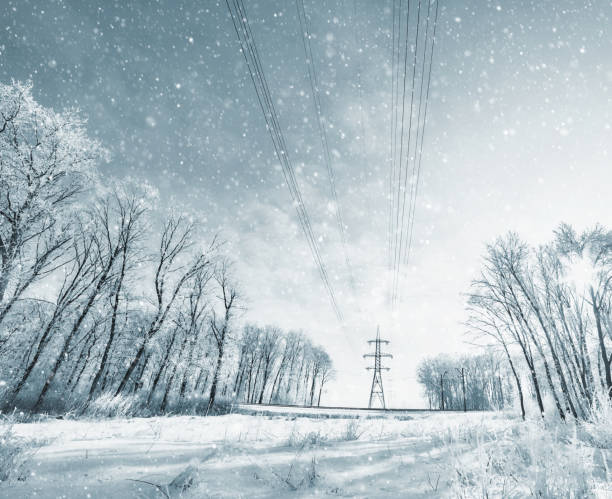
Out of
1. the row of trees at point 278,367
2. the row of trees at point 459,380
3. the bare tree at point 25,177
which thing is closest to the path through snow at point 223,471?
the bare tree at point 25,177

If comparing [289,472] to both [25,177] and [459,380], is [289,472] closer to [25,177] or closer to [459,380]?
[25,177]

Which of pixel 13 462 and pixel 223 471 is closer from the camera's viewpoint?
pixel 13 462

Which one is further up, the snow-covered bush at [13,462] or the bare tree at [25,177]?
the bare tree at [25,177]

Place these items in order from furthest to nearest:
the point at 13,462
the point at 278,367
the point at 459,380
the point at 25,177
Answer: the point at 459,380, the point at 278,367, the point at 25,177, the point at 13,462

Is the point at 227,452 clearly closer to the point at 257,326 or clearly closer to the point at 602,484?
the point at 602,484

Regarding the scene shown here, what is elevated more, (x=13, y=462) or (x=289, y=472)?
(x=289, y=472)

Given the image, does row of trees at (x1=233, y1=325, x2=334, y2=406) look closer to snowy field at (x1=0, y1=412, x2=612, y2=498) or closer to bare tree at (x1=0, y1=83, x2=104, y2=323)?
bare tree at (x1=0, y1=83, x2=104, y2=323)

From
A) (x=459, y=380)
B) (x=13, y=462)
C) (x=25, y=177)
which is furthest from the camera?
(x=459, y=380)

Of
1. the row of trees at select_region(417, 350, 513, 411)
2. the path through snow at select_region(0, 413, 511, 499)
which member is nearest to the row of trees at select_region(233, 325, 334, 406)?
the row of trees at select_region(417, 350, 513, 411)

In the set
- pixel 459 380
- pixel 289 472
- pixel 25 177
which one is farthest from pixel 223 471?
pixel 459 380

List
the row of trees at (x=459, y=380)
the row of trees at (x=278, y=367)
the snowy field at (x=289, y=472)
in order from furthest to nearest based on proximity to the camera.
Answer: the row of trees at (x=459, y=380) → the row of trees at (x=278, y=367) → the snowy field at (x=289, y=472)

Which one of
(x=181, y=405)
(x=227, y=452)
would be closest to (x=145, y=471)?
(x=227, y=452)

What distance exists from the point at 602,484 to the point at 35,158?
15.4 meters

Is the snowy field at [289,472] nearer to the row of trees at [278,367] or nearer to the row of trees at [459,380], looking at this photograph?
the row of trees at [278,367]
